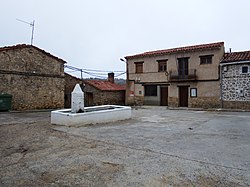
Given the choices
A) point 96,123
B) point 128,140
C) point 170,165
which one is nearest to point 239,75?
point 96,123

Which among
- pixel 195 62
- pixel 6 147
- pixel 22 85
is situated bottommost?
pixel 6 147

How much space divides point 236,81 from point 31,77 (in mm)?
16960

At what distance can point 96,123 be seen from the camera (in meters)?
9.88

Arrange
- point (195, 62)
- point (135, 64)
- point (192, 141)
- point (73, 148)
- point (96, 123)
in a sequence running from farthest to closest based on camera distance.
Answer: point (135, 64) → point (195, 62) → point (96, 123) → point (192, 141) → point (73, 148)

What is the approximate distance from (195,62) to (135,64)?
6713 mm

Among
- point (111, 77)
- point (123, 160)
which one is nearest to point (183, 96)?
point (111, 77)

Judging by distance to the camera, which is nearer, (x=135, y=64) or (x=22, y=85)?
(x=22, y=85)

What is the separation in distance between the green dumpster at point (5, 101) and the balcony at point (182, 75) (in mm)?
14211

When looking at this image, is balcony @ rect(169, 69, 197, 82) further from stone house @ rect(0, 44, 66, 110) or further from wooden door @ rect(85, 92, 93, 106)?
stone house @ rect(0, 44, 66, 110)

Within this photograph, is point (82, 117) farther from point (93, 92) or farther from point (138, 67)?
point (138, 67)

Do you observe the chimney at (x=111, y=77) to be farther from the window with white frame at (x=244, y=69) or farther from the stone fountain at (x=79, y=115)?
the stone fountain at (x=79, y=115)

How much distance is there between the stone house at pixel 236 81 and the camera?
1758cm

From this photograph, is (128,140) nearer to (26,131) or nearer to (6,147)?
(6,147)

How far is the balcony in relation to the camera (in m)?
19.8
